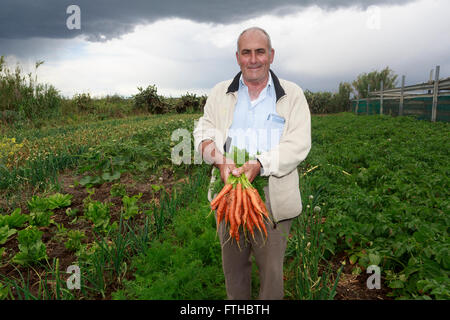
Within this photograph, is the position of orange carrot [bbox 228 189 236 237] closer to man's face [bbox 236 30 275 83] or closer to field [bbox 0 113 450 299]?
field [bbox 0 113 450 299]

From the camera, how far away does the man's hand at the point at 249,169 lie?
2125 mm

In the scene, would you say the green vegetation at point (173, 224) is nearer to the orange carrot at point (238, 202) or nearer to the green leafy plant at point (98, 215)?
the green leafy plant at point (98, 215)

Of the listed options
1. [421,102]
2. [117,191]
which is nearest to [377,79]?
[421,102]

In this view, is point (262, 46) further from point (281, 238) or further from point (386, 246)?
point (386, 246)

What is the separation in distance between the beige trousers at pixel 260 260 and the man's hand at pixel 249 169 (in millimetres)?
309

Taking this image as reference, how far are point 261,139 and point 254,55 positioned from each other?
0.58 meters

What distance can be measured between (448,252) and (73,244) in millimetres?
3673

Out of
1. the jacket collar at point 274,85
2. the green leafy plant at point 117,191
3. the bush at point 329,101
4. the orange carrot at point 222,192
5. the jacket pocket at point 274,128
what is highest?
the bush at point 329,101

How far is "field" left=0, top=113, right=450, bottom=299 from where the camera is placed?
2.76 meters

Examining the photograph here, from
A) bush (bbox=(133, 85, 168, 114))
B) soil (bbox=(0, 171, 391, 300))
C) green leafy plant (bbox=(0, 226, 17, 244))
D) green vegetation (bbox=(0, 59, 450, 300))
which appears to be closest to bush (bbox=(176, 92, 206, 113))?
bush (bbox=(133, 85, 168, 114))

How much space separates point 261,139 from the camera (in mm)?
2336

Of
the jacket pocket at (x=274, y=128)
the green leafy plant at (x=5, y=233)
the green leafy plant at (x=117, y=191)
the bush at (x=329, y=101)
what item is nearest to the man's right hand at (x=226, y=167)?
the jacket pocket at (x=274, y=128)

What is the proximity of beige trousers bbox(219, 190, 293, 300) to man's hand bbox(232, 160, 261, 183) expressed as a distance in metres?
0.31

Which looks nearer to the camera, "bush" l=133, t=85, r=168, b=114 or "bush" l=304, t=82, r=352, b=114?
"bush" l=133, t=85, r=168, b=114
